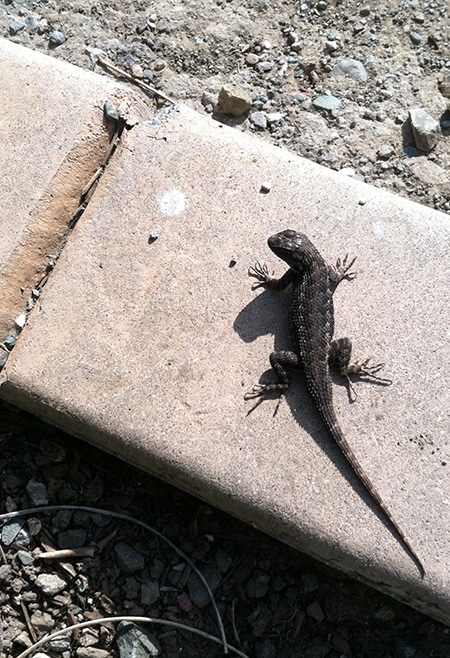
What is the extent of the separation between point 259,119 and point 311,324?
5.67 ft

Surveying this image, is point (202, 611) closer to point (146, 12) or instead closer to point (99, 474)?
point (99, 474)

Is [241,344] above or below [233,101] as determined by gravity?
below

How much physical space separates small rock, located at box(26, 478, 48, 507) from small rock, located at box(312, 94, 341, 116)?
2.88m

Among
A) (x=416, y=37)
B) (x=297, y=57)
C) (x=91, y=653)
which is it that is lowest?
(x=91, y=653)

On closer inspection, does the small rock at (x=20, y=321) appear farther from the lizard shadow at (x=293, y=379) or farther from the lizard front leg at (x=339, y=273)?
the lizard front leg at (x=339, y=273)

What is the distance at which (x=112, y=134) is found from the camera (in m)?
3.54

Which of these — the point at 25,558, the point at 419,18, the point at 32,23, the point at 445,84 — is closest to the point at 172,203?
the point at 25,558

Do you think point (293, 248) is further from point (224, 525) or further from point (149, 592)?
point (149, 592)

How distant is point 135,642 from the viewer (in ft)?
9.57

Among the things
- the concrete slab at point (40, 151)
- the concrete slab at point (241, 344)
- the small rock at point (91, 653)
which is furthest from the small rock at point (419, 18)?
the small rock at point (91, 653)

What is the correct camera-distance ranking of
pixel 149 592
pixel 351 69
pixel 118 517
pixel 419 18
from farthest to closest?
pixel 419 18 < pixel 351 69 < pixel 118 517 < pixel 149 592

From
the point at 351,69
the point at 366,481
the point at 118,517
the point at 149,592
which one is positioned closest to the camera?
the point at 366,481

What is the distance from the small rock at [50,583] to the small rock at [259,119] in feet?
9.50

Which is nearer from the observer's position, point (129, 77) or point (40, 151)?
point (40, 151)
